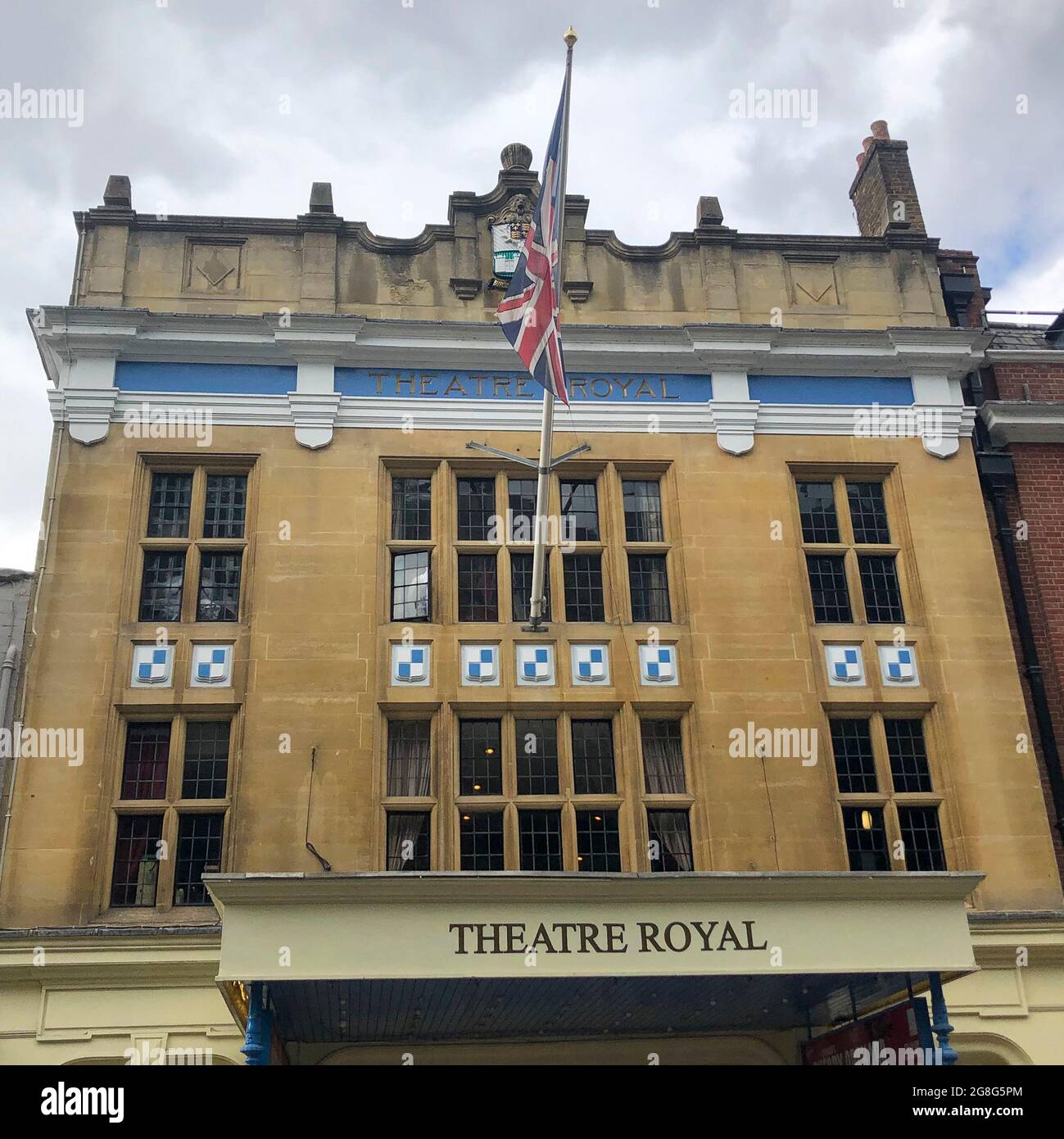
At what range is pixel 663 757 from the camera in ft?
60.2

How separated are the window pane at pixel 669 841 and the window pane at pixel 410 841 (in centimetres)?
Answer: 318

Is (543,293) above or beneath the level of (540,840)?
above

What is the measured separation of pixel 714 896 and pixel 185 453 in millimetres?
10959

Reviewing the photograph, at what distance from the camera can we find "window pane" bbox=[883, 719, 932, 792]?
18.5 metres

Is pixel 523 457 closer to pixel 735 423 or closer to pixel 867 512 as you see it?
pixel 735 423

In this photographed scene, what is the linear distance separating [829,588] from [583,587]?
13.0 feet

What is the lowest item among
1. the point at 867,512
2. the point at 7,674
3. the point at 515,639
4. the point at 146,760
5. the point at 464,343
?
the point at 146,760

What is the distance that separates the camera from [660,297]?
21188 millimetres

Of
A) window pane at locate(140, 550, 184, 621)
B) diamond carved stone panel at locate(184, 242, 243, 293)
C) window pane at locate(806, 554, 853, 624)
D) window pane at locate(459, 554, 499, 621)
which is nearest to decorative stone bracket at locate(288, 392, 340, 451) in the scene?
diamond carved stone panel at locate(184, 242, 243, 293)

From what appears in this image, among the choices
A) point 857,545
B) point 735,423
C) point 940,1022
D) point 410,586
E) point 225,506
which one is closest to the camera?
point 940,1022

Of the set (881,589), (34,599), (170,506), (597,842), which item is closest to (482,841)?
(597,842)
